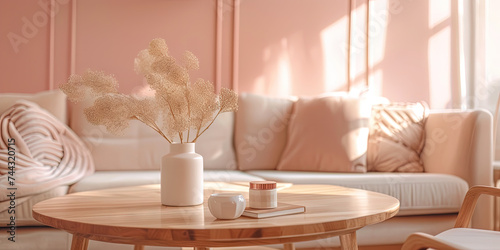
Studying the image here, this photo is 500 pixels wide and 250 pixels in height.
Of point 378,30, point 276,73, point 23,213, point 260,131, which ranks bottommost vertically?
point 23,213

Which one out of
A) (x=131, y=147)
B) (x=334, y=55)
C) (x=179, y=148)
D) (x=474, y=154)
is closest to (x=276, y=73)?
(x=334, y=55)

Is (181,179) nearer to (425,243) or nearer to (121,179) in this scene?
(425,243)

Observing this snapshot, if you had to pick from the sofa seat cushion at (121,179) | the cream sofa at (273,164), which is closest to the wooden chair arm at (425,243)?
the cream sofa at (273,164)

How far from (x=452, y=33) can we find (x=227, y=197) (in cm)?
308

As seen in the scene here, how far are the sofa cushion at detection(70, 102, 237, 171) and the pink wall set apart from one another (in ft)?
1.60

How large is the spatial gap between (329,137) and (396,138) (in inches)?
15.5

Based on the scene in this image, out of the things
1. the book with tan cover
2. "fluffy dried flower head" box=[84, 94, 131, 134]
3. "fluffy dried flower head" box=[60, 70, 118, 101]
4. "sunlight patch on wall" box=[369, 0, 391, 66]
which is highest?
"sunlight patch on wall" box=[369, 0, 391, 66]

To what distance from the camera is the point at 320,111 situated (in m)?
2.71

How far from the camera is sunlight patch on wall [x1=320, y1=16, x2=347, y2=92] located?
11.1ft

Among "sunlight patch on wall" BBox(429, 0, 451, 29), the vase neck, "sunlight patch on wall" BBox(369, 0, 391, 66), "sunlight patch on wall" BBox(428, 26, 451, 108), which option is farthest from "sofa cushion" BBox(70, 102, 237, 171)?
"sunlight patch on wall" BBox(429, 0, 451, 29)

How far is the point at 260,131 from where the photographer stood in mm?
2838

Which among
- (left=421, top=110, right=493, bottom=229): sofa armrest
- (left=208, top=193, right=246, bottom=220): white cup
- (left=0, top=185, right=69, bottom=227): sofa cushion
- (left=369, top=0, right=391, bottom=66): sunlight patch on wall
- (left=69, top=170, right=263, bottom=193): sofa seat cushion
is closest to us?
(left=208, top=193, right=246, bottom=220): white cup

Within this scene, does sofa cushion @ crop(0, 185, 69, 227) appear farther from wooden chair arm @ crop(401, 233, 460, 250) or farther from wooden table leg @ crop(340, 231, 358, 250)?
wooden chair arm @ crop(401, 233, 460, 250)

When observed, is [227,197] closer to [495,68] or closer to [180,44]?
[180,44]
